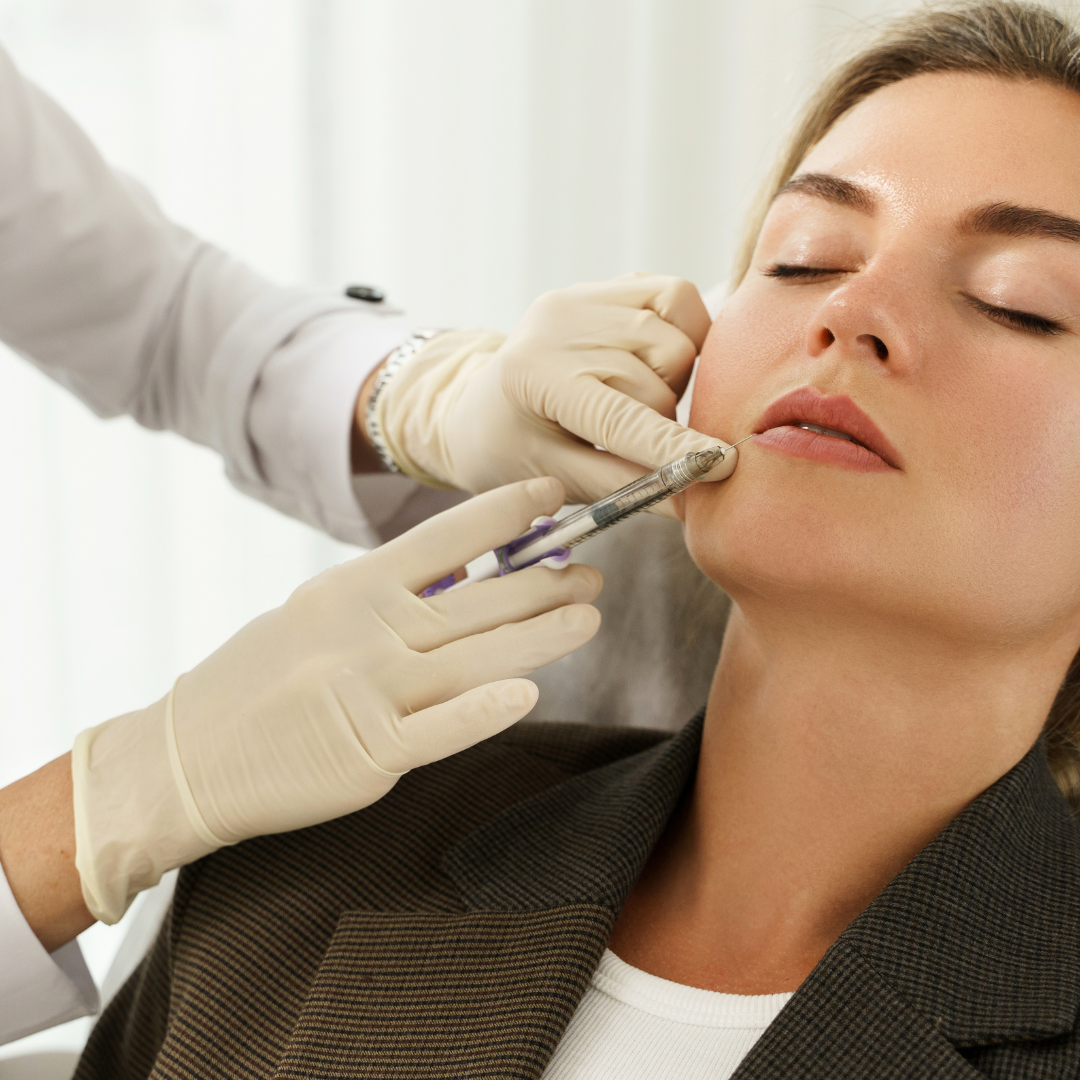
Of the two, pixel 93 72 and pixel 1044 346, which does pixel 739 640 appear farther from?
pixel 93 72

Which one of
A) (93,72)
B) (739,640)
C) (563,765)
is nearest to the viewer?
(739,640)

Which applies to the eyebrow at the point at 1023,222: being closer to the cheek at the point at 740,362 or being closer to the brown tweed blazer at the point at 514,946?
the cheek at the point at 740,362

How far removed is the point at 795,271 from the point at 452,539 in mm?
496

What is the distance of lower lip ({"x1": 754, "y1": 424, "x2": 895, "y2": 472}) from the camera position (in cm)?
98

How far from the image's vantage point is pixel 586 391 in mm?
1232

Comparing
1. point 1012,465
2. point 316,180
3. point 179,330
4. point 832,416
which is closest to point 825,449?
point 832,416

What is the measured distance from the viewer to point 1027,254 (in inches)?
40.1

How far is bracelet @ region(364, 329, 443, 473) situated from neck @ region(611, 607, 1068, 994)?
713 mm

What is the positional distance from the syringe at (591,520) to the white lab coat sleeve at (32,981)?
0.56 metres

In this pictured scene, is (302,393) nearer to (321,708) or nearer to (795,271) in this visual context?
(321,708)

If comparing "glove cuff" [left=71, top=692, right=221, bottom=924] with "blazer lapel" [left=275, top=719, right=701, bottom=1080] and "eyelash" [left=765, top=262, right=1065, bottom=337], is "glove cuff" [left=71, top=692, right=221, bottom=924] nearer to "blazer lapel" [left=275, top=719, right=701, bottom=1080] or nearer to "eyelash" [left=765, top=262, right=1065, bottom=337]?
"blazer lapel" [left=275, top=719, right=701, bottom=1080]

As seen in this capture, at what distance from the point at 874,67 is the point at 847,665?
0.79 m

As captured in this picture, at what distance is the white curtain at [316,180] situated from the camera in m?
2.47

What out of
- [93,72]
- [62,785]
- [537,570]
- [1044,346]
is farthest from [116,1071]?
[93,72]
